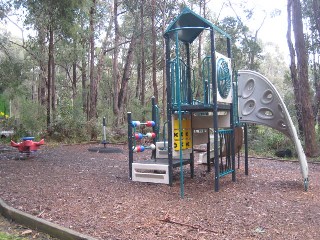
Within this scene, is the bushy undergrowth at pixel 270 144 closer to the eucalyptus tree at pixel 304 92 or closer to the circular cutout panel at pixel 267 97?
the eucalyptus tree at pixel 304 92

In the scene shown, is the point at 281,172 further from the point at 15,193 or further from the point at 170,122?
the point at 15,193

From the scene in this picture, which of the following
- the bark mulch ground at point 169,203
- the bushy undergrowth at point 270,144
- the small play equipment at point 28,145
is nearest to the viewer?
the bark mulch ground at point 169,203

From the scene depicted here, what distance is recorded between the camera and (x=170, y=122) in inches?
249

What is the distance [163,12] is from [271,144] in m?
12.5

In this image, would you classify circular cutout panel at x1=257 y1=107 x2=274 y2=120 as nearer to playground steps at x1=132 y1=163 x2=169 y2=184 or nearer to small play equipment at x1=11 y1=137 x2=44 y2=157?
playground steps at x1=132 y1=163 x2=169 y2=184

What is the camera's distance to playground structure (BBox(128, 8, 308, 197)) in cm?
613

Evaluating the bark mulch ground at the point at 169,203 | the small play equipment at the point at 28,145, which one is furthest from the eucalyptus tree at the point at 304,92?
the small play equipment at the point at 28,145

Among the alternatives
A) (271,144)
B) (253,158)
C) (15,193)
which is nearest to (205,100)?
(15,193)

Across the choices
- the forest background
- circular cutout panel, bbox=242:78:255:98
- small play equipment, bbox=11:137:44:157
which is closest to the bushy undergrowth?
the forest background

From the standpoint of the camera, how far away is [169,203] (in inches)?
211

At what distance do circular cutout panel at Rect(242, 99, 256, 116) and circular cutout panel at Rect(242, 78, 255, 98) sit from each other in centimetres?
14

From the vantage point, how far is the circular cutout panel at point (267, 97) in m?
7.01

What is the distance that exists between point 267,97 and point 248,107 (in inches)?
17.9

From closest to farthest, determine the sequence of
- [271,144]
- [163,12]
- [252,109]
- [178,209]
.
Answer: [178,209] → [252,109] → [271,144] → [163,12]
